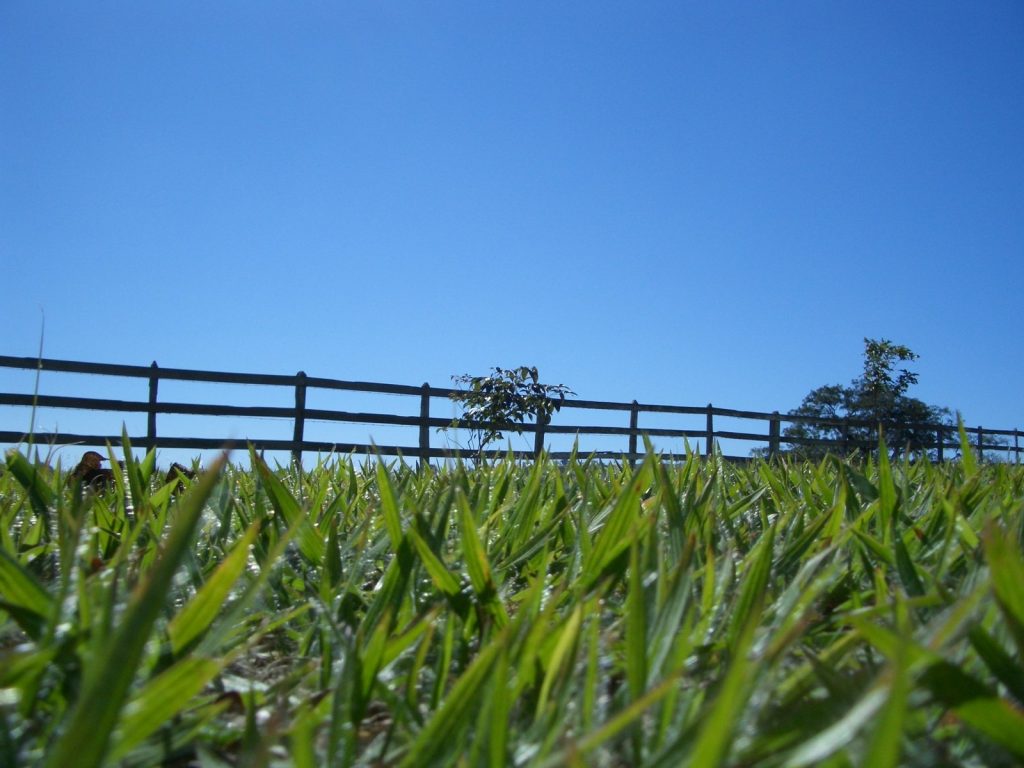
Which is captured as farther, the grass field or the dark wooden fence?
the dark wooden fence

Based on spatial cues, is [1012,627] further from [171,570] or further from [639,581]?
[171,570]

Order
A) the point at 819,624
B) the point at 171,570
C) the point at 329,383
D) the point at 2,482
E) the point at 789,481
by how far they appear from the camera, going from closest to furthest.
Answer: the point at 171,570 → the point at 819,624 → the point at 2,482 → the point at 789,481 → the point at 329,383

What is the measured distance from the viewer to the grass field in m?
0.28

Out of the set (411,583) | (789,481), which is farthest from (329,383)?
(411,583)

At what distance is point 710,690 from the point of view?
0.38 metres

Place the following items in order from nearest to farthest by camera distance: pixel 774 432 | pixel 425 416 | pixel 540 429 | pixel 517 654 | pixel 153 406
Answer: pixel 517 654 → pixel 153 406 → pixel 425 416 → pixel 540 429 → pixel 774 432

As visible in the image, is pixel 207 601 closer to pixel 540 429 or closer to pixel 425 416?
pixel 425 416

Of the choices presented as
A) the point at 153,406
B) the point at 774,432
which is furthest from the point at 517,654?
the point at 774,432

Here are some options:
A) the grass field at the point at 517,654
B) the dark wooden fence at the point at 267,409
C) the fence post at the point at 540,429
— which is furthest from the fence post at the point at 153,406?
the grass field at the point at 517,654

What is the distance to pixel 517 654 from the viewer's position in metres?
0.40

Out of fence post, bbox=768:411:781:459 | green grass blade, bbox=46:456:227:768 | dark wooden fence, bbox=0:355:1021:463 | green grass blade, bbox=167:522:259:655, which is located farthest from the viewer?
fence post, bbox=768:411:781:459

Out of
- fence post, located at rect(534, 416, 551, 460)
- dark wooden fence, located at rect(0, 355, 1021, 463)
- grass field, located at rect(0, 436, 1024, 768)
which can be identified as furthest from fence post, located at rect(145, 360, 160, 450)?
grass field, located at rect(0, 436, 1024, 768)

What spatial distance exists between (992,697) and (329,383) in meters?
10.4

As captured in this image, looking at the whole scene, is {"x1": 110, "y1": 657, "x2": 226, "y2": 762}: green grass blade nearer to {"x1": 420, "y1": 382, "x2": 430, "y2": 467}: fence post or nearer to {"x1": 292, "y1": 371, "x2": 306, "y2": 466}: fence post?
{"x1": 292, "y1": 371, "x2": 306, "y2": 466}: fence post
